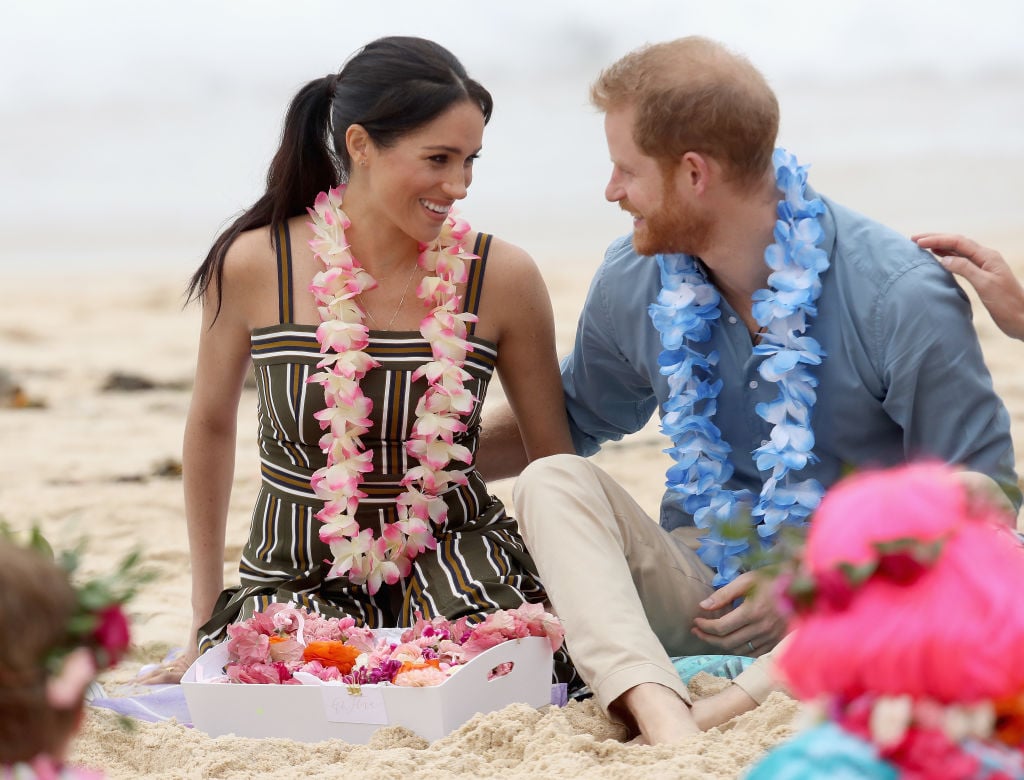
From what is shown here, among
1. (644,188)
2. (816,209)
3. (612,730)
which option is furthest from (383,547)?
(816,209)

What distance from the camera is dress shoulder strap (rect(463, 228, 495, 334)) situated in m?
3.51

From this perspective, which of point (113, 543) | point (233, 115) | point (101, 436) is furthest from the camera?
point (233, 115)

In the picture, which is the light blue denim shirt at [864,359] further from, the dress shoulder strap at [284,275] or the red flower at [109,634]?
the red flower at [109,634]

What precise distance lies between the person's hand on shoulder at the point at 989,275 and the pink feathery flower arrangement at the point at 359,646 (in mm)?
1247

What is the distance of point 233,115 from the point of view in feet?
90.1

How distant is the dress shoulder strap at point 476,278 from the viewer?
3506 mm

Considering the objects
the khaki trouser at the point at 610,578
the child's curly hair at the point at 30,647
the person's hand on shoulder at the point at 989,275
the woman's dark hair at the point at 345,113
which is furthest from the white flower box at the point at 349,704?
the child's curly hair at the point at 30,647

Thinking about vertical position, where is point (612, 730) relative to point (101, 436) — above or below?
above

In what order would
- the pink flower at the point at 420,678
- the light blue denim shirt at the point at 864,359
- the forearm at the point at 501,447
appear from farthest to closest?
the forearm at the point at 501,447, the light blue denim shirt at the point at 864,359, the pink flower at the point at 420,678

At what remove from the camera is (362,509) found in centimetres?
342

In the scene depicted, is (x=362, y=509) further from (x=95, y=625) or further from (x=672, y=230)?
(x=95, y=625)

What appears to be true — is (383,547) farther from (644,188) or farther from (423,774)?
(644,188)

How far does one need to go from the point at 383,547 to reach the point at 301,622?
33 centimetres

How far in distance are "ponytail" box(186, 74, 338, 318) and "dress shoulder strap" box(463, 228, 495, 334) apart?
1.49 ft
